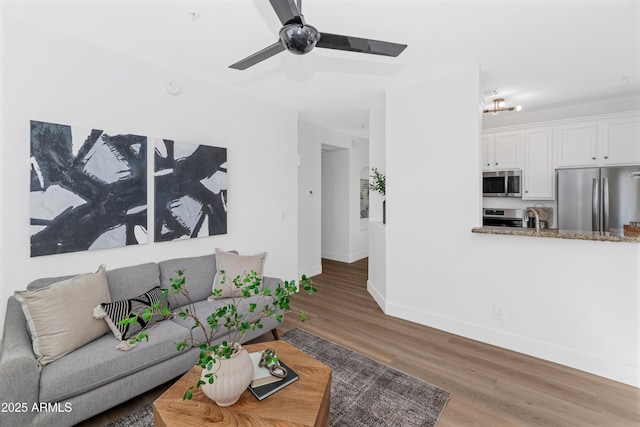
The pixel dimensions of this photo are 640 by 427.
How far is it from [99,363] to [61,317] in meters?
0.37

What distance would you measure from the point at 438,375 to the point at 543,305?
1.15 metres

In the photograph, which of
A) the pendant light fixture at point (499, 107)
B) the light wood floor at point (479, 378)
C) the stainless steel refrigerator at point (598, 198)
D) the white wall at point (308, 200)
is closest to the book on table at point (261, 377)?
the light wood floor at point (479, 378)

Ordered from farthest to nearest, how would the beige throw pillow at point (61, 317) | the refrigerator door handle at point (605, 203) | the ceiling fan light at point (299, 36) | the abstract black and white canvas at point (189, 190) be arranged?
the refrigerator door handle at point (605, 203) < the abstract black and white canvas at point (189, 190) < the beige throw pillow at point (61, 317) < the ceiling fan light at point (299, 36)

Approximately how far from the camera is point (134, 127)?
8.49 feet

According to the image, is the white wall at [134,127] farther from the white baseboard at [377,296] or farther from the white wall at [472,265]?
the white wall at [472,265]

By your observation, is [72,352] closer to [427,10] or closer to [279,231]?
[279,231]

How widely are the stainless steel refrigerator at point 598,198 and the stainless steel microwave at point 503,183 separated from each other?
0.50 metres

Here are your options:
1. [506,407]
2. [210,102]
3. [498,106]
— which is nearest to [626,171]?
[498,106]

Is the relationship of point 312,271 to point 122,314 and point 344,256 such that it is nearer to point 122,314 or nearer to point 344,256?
point 344,256

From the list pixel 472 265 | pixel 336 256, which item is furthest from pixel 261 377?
pixel 336 256

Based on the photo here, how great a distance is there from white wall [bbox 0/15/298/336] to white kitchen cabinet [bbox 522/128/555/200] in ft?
11.6

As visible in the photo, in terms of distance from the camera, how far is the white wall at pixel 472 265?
222 centimetres

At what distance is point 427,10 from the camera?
1.93 m

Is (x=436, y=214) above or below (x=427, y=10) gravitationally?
below
